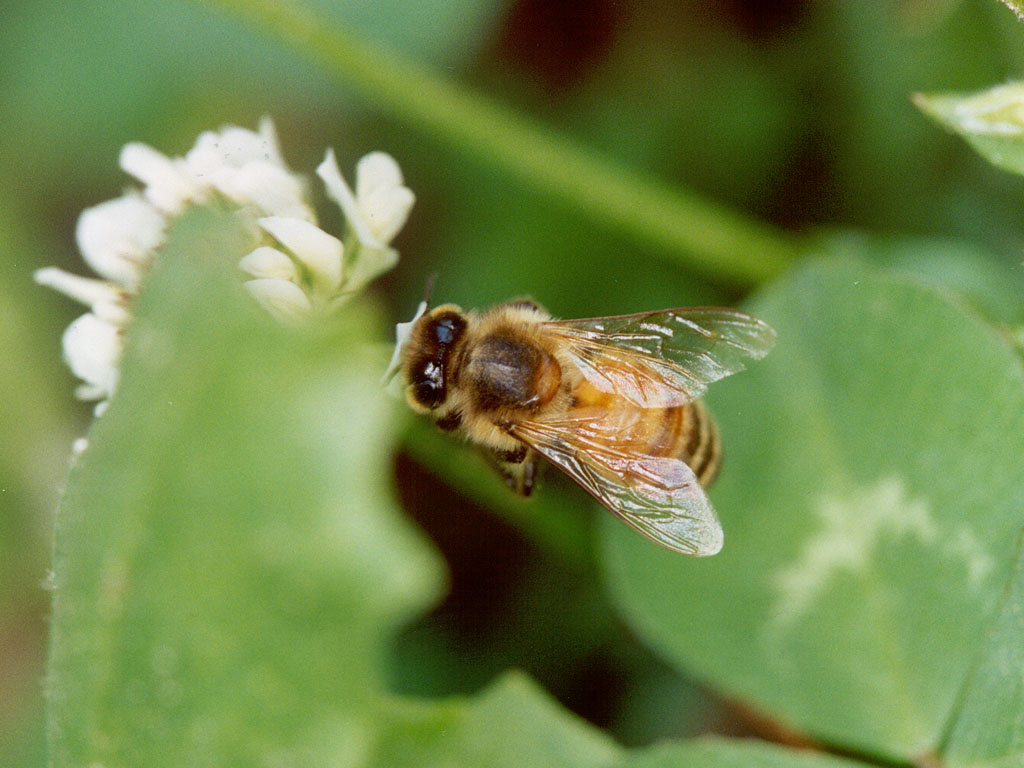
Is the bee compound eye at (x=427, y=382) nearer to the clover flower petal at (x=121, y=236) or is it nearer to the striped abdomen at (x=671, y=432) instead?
the striped abdomen at (x=671, y=432)

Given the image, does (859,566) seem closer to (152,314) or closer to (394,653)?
(394,653)

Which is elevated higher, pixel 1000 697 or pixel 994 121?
pixel 994 121

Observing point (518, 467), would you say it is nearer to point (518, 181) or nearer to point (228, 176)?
point (228, 176)

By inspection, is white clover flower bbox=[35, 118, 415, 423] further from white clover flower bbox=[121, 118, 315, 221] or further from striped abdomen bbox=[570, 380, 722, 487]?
striped abdomen bbox=[570, 380, 722, 487]

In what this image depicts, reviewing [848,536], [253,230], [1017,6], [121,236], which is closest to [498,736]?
[848,536]

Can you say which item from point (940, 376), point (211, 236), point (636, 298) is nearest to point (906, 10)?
point (636, 298)
